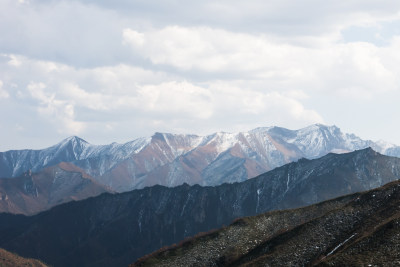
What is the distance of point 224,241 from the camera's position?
13612 cm

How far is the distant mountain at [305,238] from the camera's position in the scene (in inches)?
3733

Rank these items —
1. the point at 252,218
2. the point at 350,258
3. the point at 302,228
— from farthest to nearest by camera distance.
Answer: the point at 252,218
the point at 302,228
the point at 350,258

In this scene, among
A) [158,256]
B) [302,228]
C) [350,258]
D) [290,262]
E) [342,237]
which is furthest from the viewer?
[158,256]

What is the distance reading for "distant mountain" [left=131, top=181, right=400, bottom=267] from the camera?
94.8 metres

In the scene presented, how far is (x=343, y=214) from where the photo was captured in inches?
5017

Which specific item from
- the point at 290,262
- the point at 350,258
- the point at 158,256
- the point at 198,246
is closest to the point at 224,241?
the point at 198,246

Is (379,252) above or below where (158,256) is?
above

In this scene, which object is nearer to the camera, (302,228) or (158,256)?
(302,228)

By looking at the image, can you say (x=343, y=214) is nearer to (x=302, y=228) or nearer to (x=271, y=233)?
(x=302, y=228)

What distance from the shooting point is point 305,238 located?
11881cm

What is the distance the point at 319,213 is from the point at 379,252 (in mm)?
62406

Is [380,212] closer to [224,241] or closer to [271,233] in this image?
[271,233]

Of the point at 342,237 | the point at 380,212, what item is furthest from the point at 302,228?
the point at 380,212

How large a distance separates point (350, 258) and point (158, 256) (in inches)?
2354
